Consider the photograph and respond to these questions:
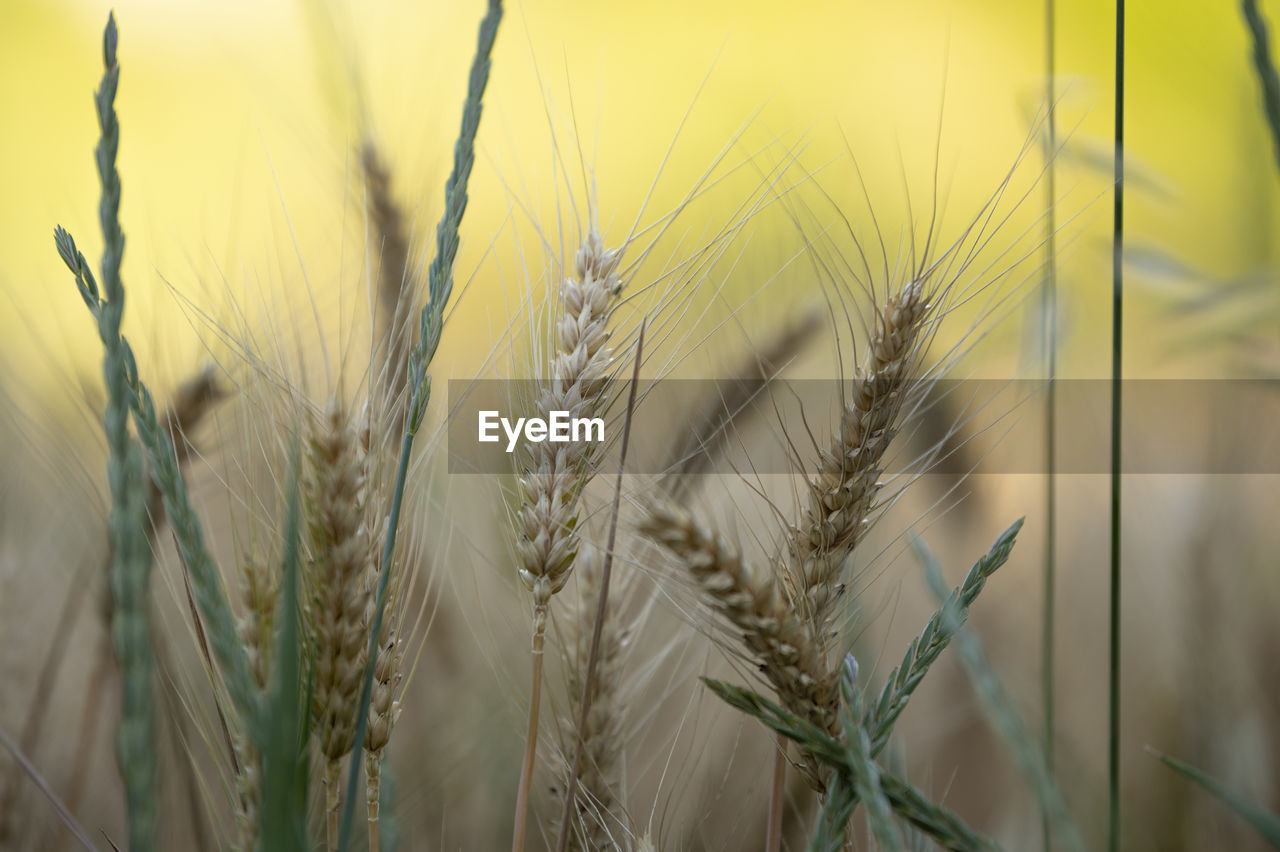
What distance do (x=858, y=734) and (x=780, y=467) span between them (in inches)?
22.5

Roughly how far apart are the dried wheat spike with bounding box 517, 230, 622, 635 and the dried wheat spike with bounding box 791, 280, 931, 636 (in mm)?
118

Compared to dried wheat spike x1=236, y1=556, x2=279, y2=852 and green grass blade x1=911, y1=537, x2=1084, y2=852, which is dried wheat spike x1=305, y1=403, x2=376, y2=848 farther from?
green grass blade x1=911, y1=537, x2=1084, y2=852

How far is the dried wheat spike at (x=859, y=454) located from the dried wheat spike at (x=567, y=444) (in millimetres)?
118

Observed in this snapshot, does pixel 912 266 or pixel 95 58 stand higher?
pixel 95 58

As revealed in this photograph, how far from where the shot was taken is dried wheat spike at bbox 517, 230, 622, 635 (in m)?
0.38

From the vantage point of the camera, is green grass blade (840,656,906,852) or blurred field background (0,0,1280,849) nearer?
green grass blade (840,656,906,852)

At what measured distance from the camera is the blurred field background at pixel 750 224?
68cm

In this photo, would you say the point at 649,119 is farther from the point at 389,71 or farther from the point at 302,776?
the point at 302,776

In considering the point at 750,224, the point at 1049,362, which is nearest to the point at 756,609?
the point at 1049,362

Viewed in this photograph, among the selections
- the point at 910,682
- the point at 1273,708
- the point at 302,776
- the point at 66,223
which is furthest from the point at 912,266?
the point at 66,223

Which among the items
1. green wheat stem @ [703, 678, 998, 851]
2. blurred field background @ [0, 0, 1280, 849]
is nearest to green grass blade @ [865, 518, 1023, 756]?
green wheat stem @ [703, 678, 998, 851]

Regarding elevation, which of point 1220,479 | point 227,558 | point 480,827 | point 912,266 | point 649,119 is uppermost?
point 649,119

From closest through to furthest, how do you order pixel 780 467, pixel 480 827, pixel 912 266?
pixel 912 266, pixel 480 827, pixel 780 467

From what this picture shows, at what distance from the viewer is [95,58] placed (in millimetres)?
804
